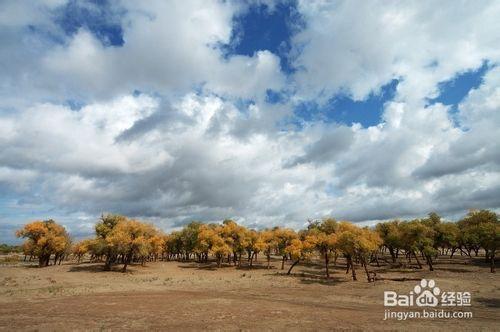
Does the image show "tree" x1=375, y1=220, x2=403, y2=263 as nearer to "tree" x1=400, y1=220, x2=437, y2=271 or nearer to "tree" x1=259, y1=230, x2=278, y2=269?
"tree" x1=400, y1=220, x2=437, y2=271

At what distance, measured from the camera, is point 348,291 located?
45750mm

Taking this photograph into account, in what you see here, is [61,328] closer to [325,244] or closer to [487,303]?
[487,303]

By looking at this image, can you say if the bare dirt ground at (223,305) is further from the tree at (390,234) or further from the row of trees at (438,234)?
the tree at (390,234)

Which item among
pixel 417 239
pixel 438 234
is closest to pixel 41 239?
pixel 417 239

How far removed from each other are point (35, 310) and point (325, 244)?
4499 centimetres

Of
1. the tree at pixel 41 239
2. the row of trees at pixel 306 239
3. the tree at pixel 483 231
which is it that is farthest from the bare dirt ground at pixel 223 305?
the tree at pixel 41 239

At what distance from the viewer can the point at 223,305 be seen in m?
33.8

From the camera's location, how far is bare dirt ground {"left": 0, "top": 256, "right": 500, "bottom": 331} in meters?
25.2

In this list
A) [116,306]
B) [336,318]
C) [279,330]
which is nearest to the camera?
[279,330]

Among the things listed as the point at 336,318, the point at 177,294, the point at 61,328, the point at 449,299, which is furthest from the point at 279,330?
the point at 449,299

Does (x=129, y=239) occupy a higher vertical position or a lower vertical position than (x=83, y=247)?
higher

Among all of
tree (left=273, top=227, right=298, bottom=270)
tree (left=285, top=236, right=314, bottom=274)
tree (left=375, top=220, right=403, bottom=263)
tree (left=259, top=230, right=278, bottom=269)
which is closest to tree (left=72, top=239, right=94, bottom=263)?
tree (left=259, top=230, right=278, bottom=269)

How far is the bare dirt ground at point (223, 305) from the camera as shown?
25.2m

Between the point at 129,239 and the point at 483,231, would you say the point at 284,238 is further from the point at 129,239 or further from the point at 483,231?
the point at 483,231
